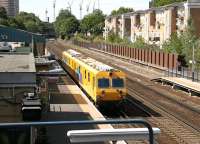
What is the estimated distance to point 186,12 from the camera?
74.8 metres

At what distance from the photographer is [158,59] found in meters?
60.3

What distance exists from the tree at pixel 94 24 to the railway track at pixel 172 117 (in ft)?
432

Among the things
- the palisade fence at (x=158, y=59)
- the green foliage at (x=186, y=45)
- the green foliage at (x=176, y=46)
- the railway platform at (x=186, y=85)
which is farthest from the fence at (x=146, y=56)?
the railway platform at (x=186, y=85)

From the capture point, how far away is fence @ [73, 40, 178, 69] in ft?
181

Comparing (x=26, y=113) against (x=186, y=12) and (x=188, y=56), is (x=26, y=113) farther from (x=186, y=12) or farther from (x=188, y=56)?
(x=186, y=12)

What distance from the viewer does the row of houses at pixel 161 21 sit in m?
73.9

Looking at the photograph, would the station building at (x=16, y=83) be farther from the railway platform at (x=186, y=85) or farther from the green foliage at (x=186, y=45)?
the green foliage at (x=186, y=45)

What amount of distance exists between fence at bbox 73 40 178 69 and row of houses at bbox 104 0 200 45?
6.17m

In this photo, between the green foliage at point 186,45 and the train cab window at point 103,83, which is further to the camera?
the green foliage at point 186,45

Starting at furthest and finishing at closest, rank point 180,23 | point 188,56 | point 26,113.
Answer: point 180,23, point 188,56, point 26,113

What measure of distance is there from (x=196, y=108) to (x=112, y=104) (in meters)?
5.77

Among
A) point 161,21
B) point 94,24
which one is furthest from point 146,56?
point 94,24

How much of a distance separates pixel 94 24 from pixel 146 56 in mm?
110924

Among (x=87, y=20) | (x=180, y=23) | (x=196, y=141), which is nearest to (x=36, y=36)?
(x=196, y=141)
